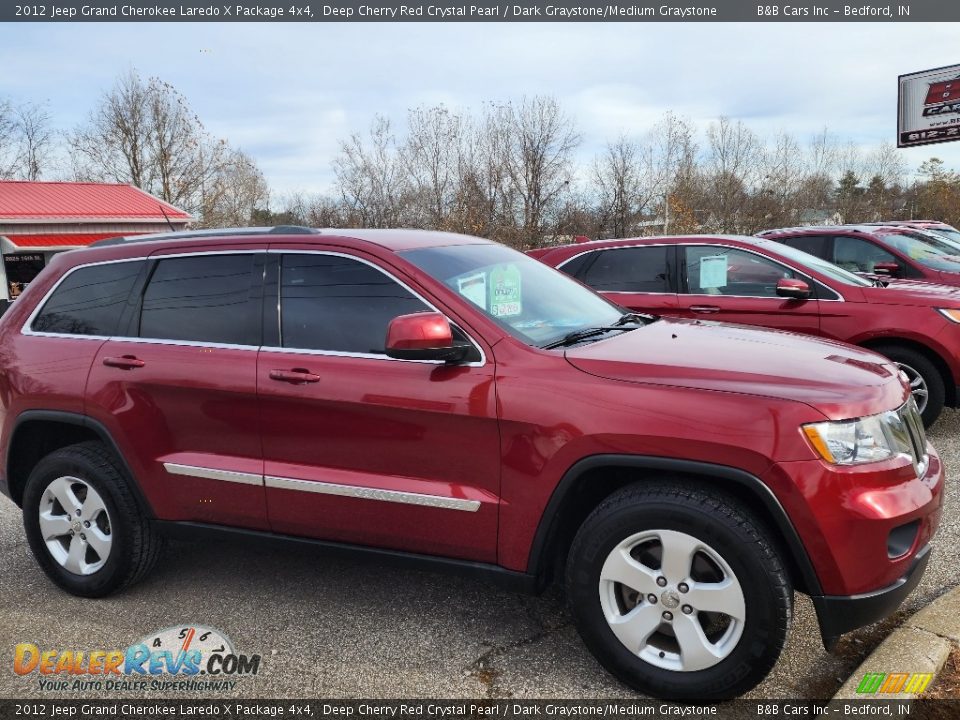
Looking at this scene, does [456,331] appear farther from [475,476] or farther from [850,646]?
[850,646]

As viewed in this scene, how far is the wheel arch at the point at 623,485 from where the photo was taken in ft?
8.77

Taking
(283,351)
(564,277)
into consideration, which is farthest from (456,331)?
(564,277)

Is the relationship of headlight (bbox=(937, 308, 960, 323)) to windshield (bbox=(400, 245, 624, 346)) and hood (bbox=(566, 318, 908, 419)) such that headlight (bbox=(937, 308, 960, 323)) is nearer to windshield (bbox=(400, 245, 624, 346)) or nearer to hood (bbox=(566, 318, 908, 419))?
hood (bbox=(566, 318, 908, 419))

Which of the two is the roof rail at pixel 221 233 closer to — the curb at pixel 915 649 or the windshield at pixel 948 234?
the curb at pixel 915 649

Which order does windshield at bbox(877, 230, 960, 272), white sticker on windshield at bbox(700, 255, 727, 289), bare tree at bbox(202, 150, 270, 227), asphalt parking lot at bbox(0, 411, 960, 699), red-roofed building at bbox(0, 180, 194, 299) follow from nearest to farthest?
1. asphalt parking lot at bbox(0, 411, 960, 699)
2. white sticker on windshield at bbox(700, 255, 727, 289)
3. windshield at bbox(877, 230, 960, 272)
4. red-roofed building at bbox(0, 180, 194, 299)
5. bare tree at bbox(202, 150, 270, 227)

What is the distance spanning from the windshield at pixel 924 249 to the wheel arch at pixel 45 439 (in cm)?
871

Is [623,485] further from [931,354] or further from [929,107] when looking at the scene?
[929,107]

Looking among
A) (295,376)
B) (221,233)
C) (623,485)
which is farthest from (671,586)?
(221,233)

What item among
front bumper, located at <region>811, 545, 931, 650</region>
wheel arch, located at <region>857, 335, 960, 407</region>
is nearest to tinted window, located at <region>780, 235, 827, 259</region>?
wheel arch, located at <region>857, 335, 960, 407</region>

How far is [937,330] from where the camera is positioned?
6.09 m

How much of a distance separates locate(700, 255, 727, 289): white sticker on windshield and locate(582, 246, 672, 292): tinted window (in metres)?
0.31

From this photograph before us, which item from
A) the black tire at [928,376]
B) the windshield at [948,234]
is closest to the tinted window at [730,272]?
the black tire at [928,376]

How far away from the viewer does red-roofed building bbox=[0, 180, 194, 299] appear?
86.8ft

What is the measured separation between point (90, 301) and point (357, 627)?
217 centimetres
